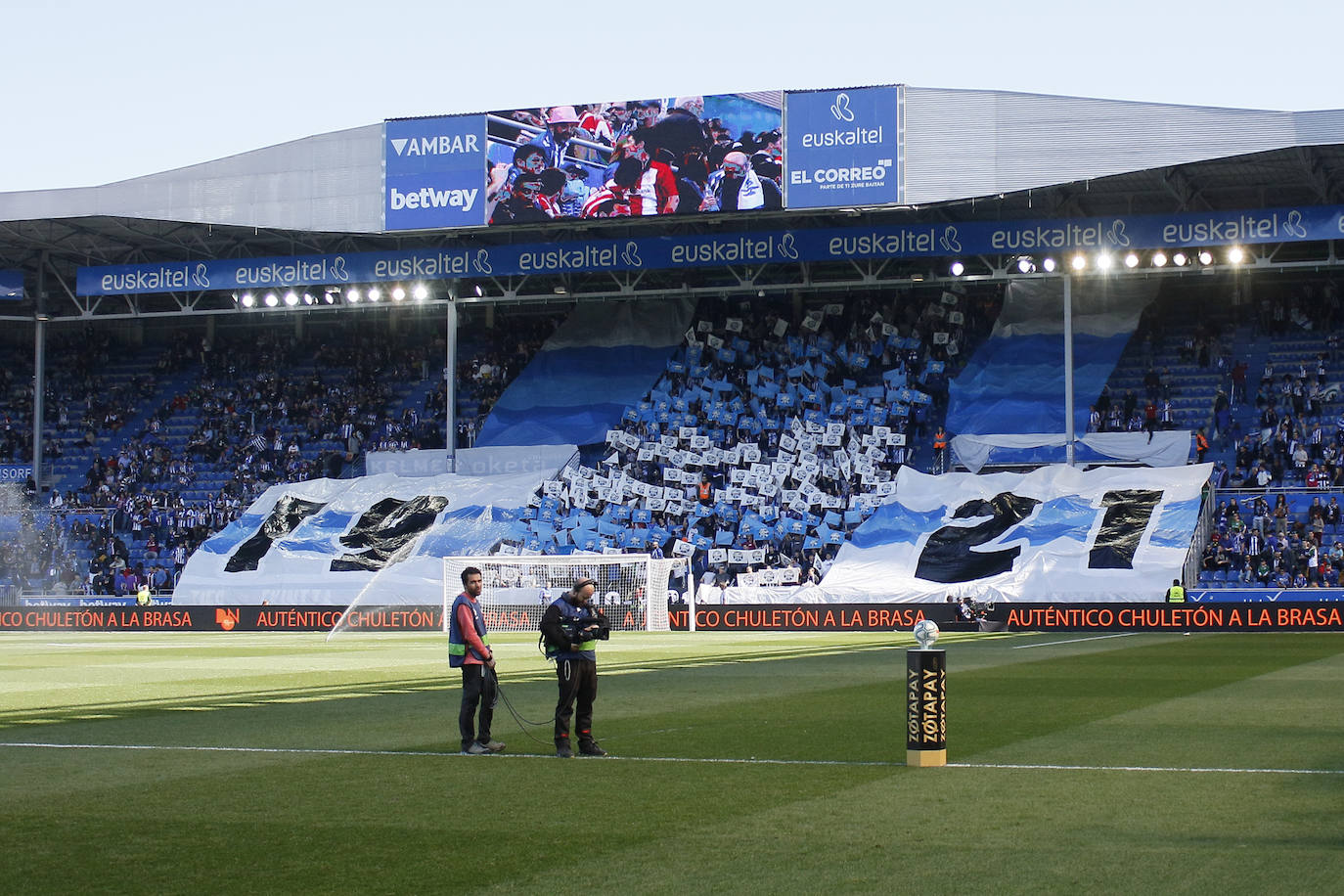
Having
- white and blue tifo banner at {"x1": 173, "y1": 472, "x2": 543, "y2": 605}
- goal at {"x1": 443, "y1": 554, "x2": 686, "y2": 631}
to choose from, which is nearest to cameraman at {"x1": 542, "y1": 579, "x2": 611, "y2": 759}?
goal at {"x1": 443, "y1": 554, "x2": 686, "y2": 631}

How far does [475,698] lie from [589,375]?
1900 inches

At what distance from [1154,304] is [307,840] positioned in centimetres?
5319

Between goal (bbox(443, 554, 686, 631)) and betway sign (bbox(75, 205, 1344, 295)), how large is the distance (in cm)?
1151

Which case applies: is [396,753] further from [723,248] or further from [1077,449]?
[1077,449]

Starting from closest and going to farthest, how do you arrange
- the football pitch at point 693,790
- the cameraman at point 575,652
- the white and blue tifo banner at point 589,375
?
the football pitch at point 693,790 < the cameraman at point 575,652 < the white and blue tifo banner at point 589,375

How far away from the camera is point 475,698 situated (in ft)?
50.1

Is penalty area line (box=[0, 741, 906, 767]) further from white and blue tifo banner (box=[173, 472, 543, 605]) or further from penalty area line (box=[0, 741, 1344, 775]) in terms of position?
white and blue tifo banner (box=[173, 472, 543, 605])

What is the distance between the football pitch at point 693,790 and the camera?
9195mm

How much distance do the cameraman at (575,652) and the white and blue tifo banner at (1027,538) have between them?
34143 mm

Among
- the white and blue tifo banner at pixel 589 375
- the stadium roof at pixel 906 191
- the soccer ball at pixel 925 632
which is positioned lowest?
the soccer ball at pixel 925 632

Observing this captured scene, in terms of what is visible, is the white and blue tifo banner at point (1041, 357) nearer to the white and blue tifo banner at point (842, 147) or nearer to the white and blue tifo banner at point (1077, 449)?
the white and blue tifo banner at point (1077, 449)

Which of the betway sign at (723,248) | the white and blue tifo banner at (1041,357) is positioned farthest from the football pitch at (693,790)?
the white and blue tifo banner at (1041,357)

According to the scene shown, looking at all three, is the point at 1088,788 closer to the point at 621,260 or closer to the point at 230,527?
the point at 621,260

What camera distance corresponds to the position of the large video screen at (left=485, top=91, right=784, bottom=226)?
170 ft
